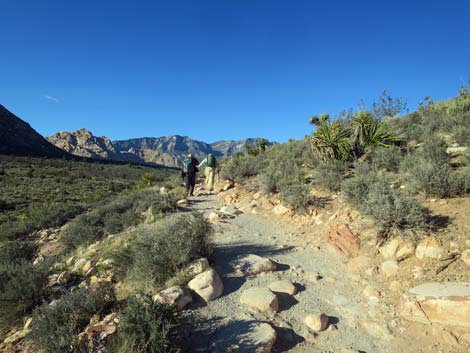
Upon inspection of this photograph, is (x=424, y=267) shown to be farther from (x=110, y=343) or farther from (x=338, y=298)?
(x=110, y=343)

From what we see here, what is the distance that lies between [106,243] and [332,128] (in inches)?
350

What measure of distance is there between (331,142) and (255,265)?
6819mm

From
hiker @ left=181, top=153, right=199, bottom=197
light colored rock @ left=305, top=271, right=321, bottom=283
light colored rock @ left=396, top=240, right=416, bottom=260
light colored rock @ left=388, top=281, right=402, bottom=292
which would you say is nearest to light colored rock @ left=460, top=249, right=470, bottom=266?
light colored rock @ left=396, top=240, right=416, bottom=260

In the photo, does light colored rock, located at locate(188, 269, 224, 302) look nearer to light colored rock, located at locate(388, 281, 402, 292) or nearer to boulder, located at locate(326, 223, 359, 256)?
light colored rock, located at locate(388, 281, 402, 292)

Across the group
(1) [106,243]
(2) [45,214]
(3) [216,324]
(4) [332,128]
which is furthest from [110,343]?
(2) [45,214]

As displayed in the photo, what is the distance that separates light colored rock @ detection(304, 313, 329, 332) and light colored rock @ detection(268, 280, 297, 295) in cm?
63

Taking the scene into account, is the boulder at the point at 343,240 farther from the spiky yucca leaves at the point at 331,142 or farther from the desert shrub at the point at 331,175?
the spiky yucca leaves at the point at 331,142

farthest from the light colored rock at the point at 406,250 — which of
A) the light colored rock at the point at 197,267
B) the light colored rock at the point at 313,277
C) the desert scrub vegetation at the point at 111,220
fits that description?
the desert scrub vegetation at the point at 111,220

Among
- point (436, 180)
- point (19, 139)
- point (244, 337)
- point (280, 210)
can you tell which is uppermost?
point (19, 139)

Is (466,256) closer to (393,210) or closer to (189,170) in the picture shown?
(393,210)

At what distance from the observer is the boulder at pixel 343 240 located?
5445 millimetres

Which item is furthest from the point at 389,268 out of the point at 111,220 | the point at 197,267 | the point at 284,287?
the point at 111,220

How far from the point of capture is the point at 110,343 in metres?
2.82

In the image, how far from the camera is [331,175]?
27.3 ft
